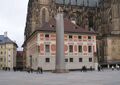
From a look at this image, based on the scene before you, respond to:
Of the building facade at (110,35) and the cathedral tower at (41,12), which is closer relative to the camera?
the cathedral tower at (41,12)

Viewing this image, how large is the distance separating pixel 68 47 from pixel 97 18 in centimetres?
2970

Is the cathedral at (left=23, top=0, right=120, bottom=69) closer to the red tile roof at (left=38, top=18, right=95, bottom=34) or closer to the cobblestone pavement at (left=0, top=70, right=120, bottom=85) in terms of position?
the red tile roof at (left=38, top=18, right=95, bottom=34)

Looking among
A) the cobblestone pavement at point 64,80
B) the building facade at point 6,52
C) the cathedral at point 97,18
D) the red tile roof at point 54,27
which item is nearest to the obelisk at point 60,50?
the cobblestone pavement at point 64,80

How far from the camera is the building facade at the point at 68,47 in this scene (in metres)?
56.7

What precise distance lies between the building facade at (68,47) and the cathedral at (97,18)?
928cm

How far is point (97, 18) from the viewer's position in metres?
86.1

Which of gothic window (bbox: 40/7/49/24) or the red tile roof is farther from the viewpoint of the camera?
gothic window (bbox: 40/7/49/24)

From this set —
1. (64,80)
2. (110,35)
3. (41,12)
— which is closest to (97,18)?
(110,35)

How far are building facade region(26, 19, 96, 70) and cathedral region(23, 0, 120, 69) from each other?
9.28m

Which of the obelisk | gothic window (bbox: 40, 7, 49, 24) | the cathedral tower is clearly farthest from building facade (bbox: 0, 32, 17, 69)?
the obelisk

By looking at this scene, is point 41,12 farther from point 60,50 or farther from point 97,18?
point 60,50

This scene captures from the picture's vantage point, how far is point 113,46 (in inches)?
3046

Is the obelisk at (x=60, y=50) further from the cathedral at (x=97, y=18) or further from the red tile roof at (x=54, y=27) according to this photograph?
the cathedral at (x=97, y=18)

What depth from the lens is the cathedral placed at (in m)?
75.6
